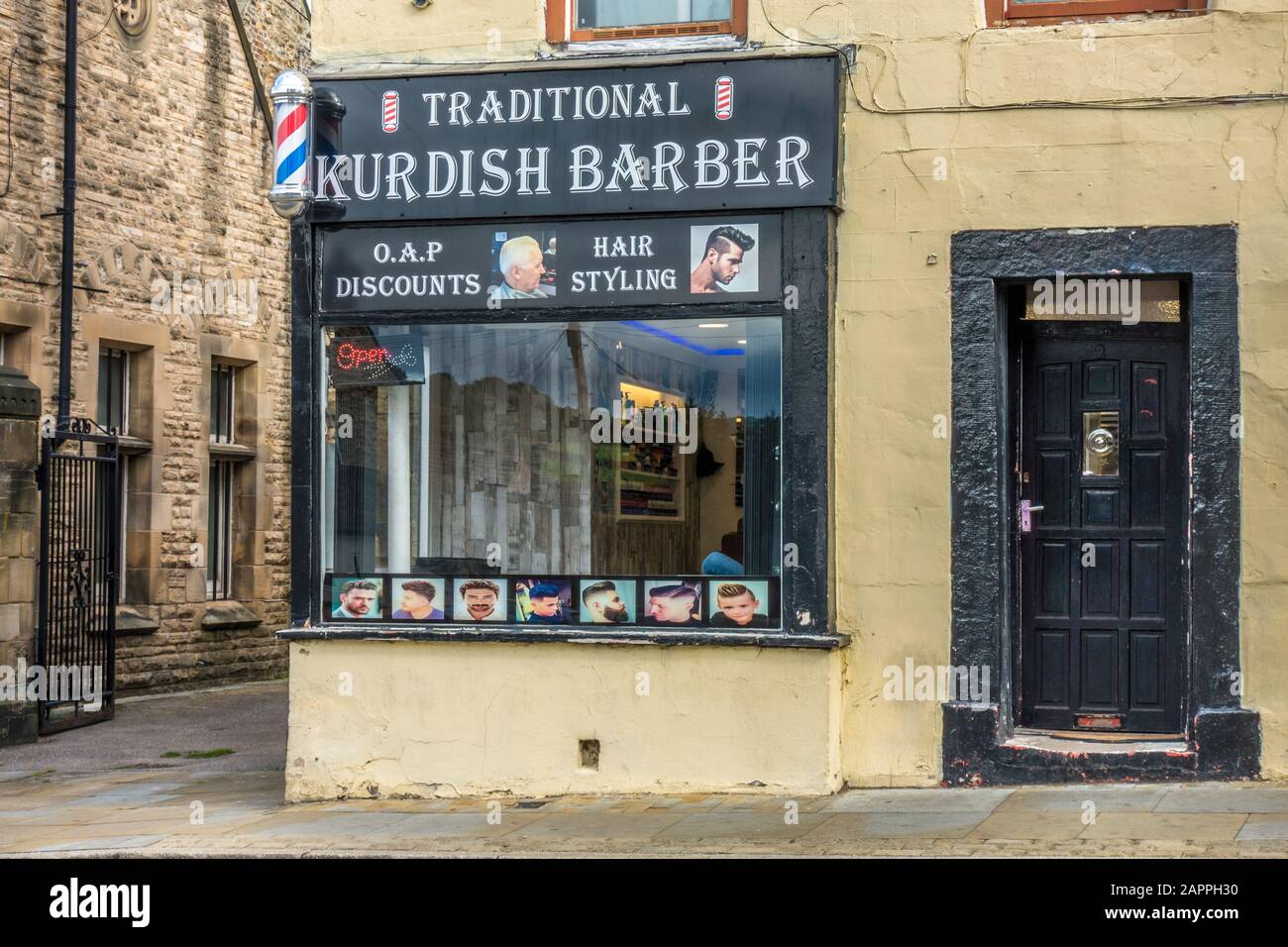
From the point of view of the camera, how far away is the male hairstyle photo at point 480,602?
1027cm

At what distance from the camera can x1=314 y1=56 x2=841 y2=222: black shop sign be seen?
9.89m

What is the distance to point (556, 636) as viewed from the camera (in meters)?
10.0

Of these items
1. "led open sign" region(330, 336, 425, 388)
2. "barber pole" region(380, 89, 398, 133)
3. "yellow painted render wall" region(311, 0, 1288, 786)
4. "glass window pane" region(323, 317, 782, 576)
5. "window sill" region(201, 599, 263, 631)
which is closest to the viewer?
"yellow painted render wall" region(311, 0, 1288, 786)

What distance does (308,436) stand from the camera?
10523mm

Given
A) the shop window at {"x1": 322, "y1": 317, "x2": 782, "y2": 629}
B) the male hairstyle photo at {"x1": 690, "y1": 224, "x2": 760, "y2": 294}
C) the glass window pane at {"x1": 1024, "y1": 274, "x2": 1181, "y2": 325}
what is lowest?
the shop window at {"x1": 322, "y1": 317, "x2": 782, "y2": 629}

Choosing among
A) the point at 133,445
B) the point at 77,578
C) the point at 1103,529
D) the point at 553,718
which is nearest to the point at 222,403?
the point at 133,445

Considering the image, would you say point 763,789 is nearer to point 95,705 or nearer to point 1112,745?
point 1112,745

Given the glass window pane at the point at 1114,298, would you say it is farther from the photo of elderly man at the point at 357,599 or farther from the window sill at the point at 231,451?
the window sill at the point at 231,451

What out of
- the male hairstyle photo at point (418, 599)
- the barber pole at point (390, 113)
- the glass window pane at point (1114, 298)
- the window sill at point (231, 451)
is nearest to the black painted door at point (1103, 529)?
the glass window pane at point (1114, 298)

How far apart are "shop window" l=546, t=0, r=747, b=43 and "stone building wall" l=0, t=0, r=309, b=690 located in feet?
25.1

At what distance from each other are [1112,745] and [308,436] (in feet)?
16.9

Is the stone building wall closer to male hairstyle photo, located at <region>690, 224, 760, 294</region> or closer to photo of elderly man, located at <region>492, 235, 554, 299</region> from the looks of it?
photo of elderly man, located at <region>492, 235, 554, 299</region>

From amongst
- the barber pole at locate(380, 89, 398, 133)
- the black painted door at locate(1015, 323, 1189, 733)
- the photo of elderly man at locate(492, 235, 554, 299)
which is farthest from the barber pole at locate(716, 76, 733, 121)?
the black painted door at locate(1015, 323, 1189, 733)

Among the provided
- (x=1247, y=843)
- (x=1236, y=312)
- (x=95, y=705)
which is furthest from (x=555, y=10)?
(x=95, y=705)
